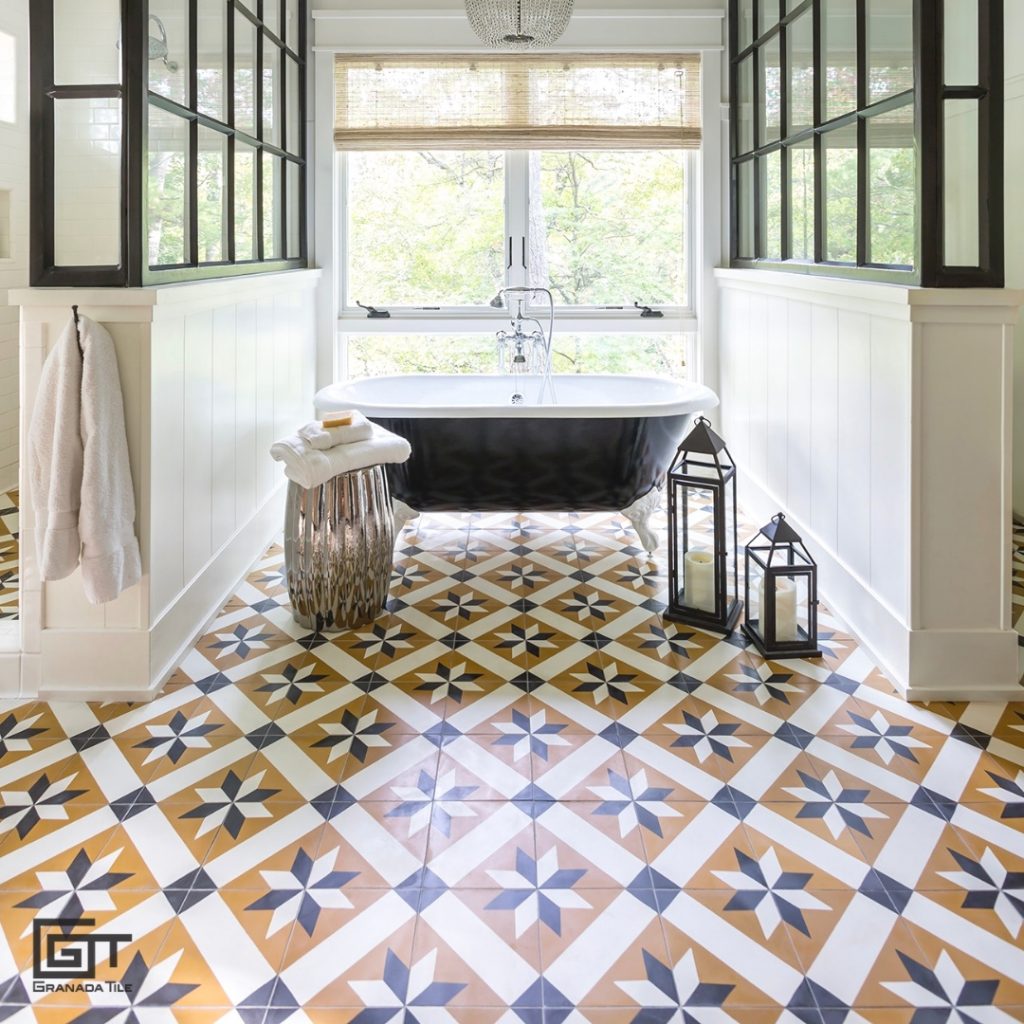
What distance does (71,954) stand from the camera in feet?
4.80

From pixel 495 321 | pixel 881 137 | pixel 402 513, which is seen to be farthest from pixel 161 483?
pixel 495 321

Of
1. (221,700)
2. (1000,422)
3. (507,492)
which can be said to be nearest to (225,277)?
(507,492)

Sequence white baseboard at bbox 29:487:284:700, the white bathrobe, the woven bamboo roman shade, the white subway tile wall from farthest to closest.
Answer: the woven bamboo roman shade, white baseboard at bbox 29:487:284:700, the white subway tile wall, the white bathrobe

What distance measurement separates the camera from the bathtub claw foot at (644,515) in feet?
11.6

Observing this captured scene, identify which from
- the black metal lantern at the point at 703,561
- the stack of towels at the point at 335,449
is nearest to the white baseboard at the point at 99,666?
the stack of towels at the point at 335,449

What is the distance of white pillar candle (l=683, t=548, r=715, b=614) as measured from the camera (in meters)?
2.88

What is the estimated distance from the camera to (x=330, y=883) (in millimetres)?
1649

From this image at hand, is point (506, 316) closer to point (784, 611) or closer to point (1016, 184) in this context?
point (1016, 184)

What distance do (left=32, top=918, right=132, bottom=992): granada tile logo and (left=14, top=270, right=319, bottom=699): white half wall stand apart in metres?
0.90

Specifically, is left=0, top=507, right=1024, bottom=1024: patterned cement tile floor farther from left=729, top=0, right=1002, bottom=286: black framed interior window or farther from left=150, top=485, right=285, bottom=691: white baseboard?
left=729, top=0, right=1002, bottom=286: black framed interior window

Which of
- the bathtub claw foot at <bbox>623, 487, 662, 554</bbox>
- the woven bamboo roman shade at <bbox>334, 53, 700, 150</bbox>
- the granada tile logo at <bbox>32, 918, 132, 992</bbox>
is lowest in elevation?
the granada tile logo at <bbox>32, 918, 132, 992</bbox>

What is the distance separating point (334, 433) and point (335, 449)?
7 cm

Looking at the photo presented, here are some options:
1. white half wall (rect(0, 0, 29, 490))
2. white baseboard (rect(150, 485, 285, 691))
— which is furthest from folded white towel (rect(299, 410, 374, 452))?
white half wall (rect(0, 0, 29, 490))

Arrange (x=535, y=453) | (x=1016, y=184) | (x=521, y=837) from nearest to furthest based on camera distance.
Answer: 1. (x=521, y=837)
2. (x=535, y=453)
3. (x=1016, y=184)
